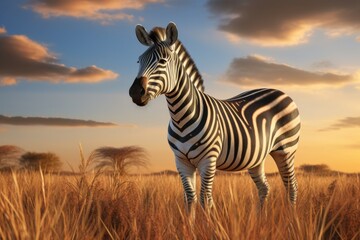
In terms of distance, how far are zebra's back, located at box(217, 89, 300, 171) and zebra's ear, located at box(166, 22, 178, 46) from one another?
110 centimetres

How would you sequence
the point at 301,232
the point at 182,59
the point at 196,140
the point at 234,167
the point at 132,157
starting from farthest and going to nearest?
the point at 132,157 < the point at 234,167 < the point at 182,59 < the point at 196,140 < the point at 301,232

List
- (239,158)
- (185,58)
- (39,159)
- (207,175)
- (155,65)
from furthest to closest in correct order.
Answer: (39,159) → (239,158) → (185,58) → (207,175) → (155,65)

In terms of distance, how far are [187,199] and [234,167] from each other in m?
0.93

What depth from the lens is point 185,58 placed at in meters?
5.06

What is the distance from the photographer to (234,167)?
541cm

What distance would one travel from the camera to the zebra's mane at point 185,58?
463 cm

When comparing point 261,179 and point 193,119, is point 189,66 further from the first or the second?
point 261,179

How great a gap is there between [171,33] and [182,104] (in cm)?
74

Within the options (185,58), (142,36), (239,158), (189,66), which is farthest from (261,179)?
(142,36)

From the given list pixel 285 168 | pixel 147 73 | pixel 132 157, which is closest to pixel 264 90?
pixel 285 168

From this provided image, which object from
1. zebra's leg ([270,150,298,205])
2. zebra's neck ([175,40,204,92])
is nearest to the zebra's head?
zebra's neck ([175,40,204,92])

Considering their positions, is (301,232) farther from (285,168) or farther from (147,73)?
(285,168)

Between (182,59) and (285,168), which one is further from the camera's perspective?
(285,168)

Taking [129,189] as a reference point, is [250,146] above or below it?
above
